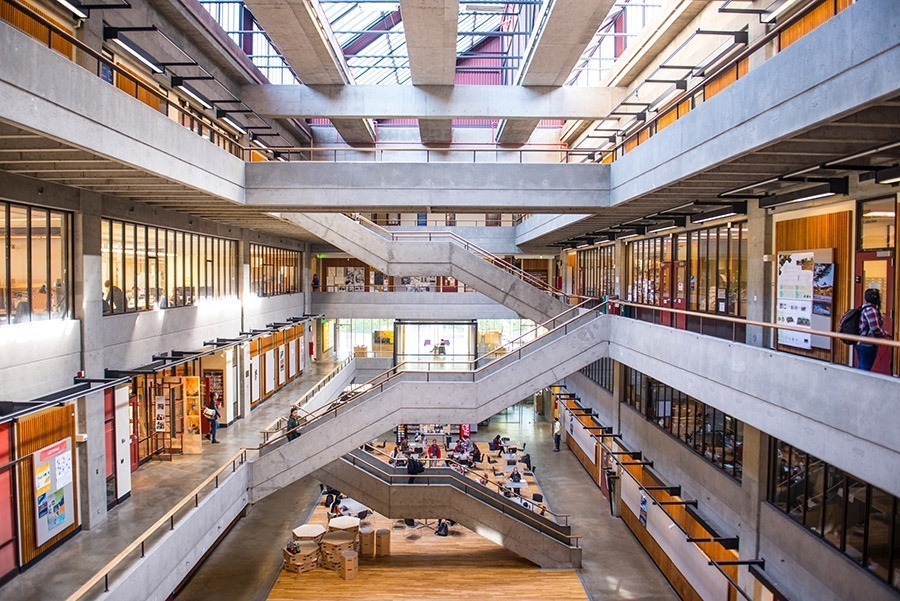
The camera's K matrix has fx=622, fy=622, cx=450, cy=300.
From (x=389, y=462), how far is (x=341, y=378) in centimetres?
976

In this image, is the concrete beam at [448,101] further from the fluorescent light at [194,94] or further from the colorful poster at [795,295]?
the colorful poster at [795,295]

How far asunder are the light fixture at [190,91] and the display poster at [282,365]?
12918 mm

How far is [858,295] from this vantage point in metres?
10.8

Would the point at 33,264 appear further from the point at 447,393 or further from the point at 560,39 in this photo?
the point at 560,39

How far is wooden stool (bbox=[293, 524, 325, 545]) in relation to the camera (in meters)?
19.7

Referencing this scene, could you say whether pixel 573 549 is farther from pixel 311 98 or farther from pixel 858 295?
pixel 311 98

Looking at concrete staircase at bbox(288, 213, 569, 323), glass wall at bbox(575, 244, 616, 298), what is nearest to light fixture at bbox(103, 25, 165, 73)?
concrete staircase at bbox(288, 213, 569, 323)

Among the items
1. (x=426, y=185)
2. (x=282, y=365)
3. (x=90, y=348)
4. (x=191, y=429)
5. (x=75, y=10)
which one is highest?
(x=75, y=10)

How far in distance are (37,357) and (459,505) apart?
13.5 m

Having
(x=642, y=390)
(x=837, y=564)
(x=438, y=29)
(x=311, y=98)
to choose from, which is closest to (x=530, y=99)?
(x=438, y=29)

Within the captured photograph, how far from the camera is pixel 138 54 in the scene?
15.7m

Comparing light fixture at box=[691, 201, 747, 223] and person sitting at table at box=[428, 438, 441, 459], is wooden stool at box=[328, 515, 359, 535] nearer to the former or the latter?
person sitting at table at box=[428, 438, 441, 459]

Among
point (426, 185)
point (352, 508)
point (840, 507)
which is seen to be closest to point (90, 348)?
point (426, 185)

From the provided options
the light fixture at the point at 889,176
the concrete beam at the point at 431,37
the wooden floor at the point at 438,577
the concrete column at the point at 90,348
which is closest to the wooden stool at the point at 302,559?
the wooden floor at the point at 438,577
